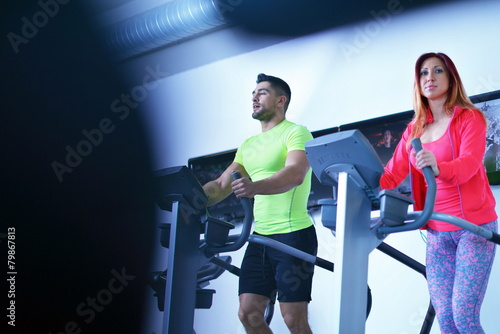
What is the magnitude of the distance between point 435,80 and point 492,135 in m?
1.06

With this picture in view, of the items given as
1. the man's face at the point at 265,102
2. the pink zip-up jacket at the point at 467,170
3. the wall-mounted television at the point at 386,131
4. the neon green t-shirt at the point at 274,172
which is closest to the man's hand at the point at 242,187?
the neon green t-shirt at the point at 274,172

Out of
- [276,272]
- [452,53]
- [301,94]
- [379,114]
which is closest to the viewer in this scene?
[276,272]

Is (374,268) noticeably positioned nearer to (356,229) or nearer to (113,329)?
(356,229)

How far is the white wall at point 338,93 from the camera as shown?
11.6 feet

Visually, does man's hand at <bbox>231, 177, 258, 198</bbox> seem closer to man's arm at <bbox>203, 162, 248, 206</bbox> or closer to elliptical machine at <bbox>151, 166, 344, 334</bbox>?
elliptical machine at <bbox>151, 166, 344, 334</bbox>

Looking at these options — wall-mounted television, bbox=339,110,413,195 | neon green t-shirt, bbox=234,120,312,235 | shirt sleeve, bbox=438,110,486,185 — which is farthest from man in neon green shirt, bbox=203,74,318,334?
wall-mounted television, bbox=339,110,413,195

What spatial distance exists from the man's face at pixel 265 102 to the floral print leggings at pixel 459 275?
3.94 ft

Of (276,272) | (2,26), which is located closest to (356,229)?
(276,272)

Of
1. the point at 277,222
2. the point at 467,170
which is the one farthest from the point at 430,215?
the point at 277,222

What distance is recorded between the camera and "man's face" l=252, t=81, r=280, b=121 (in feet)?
10.5

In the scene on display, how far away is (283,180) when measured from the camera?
2.73 m

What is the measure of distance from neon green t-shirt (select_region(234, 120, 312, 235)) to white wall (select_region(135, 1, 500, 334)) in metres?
1.06

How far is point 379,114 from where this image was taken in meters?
3.91

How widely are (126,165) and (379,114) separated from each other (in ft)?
7.24
